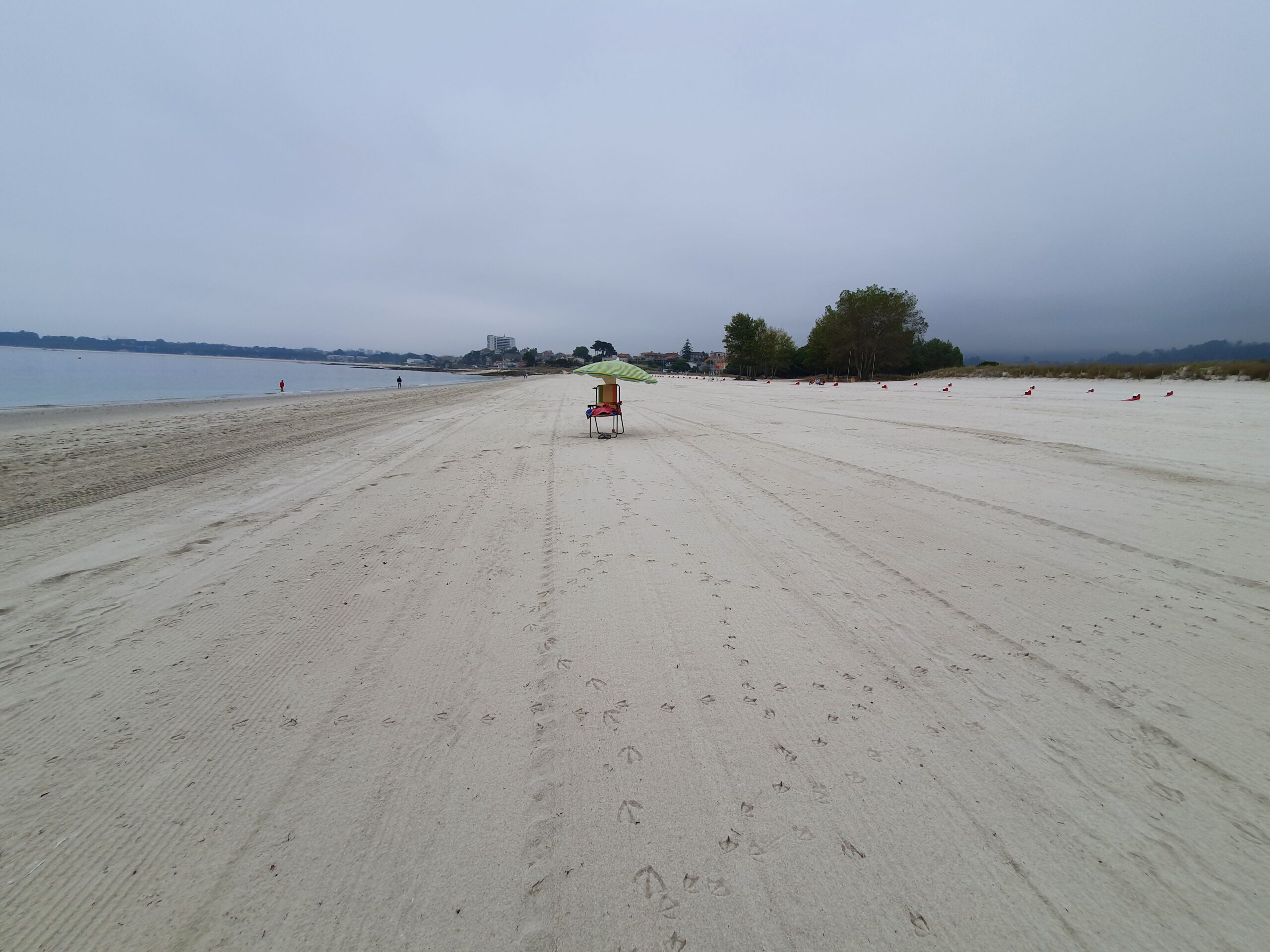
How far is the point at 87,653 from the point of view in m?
3.02

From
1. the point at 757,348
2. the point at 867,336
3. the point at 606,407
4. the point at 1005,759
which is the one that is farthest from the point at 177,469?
the point at 757,348

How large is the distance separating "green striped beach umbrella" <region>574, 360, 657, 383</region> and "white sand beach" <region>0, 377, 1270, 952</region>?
559cm

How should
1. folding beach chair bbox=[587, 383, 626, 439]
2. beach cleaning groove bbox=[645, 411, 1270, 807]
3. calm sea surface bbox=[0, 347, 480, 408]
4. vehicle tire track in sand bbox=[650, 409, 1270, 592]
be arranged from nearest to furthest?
1. beach cleaning groove bbox=[645, 411, 1270, 807]
2. vehicle tire track in sand bbox=[650, 409, 1270, 592]
3. folding beach chair bbox=[587, 383, 626, 439]
4. calm sea surface bbox=[0, 347, 480, 408]

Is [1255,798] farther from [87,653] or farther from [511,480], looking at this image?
[511,480]

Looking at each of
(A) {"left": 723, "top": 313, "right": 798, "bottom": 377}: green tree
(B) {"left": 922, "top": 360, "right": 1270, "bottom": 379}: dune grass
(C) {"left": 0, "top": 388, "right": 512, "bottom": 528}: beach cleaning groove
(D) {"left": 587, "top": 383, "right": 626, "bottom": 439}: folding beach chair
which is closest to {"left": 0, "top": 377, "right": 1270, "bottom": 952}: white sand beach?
(C) {"left": 0, "top": 388, "right": 512, "bottom": 528}: beach cleaning groove

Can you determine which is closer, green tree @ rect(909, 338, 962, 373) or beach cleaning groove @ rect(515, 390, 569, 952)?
beach cleaning groove @ rect(515, 390, 569, 952)

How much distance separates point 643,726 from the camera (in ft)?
7.75

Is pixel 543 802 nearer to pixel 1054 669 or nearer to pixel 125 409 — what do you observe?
pixel 1054 669

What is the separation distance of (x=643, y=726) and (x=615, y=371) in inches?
356

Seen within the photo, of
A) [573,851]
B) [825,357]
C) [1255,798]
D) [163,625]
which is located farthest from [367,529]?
[825,357]

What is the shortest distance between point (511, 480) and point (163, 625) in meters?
4.20

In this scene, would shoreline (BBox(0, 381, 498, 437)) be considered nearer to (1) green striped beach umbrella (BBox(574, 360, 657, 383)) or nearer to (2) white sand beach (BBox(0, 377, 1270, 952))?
(2) white sand beach (BBox(0, 377, 1270, 952))

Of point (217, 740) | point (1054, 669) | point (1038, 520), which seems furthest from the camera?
point (1038, 520)

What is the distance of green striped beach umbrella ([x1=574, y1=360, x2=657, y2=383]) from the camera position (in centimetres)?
1071
